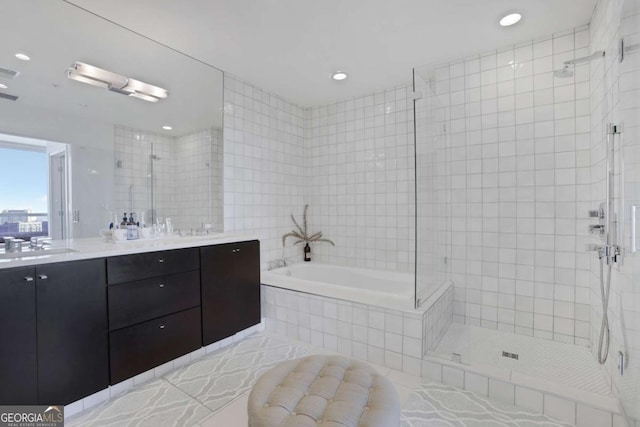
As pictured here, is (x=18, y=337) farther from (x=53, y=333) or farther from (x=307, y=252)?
(x=307, y=252)

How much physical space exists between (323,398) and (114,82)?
2.50m

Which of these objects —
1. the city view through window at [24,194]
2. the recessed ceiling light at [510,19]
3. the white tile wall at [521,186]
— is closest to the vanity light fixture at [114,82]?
the city view through window at [24,194]

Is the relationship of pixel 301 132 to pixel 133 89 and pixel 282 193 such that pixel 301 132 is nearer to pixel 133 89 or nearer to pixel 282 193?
pixel 282 193

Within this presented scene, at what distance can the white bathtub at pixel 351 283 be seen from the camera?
7.46 feet

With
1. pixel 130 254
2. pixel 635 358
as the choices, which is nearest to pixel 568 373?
pixel 635 358

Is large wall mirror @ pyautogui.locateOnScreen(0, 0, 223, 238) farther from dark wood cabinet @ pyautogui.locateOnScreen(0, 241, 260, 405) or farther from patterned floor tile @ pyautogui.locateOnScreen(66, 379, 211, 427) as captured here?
patterned floor tile @ pyautogui.locateOnScreen(66, 379, 211, 427)

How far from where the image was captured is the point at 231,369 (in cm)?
207

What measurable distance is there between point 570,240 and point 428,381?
155 cm

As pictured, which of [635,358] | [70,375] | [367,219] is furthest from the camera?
[367,219]

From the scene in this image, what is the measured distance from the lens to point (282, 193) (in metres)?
3.47

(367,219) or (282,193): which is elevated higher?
(282,193)

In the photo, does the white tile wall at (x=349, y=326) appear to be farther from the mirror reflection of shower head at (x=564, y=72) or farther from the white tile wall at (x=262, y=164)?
the mirror reflection of shower head at (x=564, y=72)

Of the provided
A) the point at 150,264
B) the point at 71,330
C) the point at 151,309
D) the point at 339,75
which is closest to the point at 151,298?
the point at 151,309

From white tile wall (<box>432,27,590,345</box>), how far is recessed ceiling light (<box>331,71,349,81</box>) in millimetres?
856
